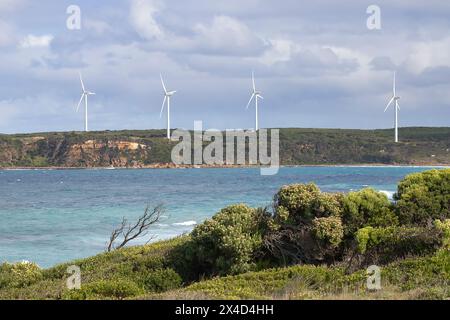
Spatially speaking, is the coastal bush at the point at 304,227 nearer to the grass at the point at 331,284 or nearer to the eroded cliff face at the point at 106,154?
the grass at the point at 331,284

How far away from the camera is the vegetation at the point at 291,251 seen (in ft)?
50.3

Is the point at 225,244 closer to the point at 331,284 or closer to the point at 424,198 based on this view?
the point at 331,284

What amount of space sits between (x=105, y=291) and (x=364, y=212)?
8.33 m

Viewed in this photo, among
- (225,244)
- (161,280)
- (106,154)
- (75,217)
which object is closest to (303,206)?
(225,244)

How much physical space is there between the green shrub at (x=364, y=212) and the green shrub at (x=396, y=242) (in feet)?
4.00

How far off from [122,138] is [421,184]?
178156 millimetres

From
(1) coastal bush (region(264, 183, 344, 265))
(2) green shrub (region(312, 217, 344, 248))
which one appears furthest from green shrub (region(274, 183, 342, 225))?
(2) green shrub (region(312, 217, 344, 248))

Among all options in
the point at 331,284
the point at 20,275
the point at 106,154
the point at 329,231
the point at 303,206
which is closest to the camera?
the point at 331,284

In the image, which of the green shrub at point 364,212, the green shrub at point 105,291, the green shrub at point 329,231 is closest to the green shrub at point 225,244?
the green shrub at point 329,231

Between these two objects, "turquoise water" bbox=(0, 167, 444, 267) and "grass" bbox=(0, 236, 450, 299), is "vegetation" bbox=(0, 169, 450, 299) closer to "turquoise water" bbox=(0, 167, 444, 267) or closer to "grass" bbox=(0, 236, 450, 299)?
"grass" bbox=(0, 236, 450, 299)

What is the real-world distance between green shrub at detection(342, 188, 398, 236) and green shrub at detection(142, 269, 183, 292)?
473 cm

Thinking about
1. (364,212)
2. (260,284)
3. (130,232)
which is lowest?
(130,232)

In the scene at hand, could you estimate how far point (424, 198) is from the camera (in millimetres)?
20203
